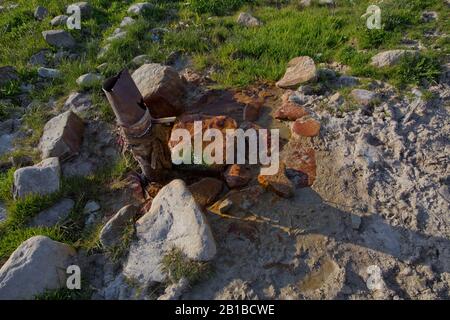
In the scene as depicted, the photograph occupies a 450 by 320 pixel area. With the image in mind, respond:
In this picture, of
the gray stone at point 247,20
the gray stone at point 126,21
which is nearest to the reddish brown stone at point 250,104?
the gray stone at point 247,20

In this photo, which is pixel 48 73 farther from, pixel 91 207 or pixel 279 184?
pixel 279 184

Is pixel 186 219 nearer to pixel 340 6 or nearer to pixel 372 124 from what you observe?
pixel 372 124

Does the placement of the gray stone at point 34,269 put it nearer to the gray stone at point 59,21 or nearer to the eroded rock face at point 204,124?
the eroded rock face at point 204,124

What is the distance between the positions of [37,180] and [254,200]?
6.69 ft

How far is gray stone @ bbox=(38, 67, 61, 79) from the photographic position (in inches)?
225

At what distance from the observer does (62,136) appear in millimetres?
4570

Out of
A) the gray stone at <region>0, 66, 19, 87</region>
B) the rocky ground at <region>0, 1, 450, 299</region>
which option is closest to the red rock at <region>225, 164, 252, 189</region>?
the rocky ground at <region>0, 1, 450, 299</region>

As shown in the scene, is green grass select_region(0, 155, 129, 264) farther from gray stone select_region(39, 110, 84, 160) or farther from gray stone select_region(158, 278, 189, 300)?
gray stone select_region(158, 278, 189, 300)

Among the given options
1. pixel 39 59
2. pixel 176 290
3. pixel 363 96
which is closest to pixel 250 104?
pixel 363 96

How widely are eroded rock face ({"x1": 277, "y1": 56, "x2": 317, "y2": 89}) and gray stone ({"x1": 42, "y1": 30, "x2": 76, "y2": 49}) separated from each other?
3.12m

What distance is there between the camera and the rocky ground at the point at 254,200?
3.33 m

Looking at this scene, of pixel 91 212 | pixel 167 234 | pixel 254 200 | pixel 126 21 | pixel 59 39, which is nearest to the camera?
pixel 167 234

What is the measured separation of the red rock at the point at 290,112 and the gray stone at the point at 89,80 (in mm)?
2246

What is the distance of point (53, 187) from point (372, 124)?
3.08 m
